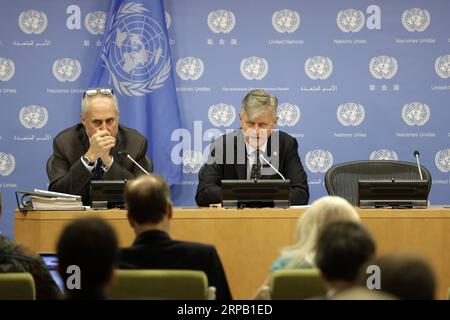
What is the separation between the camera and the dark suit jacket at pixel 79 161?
227 inches

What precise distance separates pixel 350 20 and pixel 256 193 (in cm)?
276

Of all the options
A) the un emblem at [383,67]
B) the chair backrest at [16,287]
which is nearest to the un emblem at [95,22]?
the un emblem at [383,67]

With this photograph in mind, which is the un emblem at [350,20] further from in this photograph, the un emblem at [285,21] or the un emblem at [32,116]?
the un emblem at [32,116]

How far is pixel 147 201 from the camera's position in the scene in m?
3.73

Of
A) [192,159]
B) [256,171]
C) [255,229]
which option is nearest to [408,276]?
[255,229]

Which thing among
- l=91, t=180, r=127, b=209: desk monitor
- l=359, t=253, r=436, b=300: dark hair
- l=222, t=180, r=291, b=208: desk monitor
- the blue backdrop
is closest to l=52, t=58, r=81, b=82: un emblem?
the blue backdrop

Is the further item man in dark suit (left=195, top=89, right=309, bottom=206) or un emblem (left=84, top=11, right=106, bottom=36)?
un emblem (left=84, top=11, right=106, bottom=36)

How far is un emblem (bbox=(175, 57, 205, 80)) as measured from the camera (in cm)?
740

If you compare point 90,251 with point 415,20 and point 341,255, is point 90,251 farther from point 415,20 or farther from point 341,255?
point 415,20

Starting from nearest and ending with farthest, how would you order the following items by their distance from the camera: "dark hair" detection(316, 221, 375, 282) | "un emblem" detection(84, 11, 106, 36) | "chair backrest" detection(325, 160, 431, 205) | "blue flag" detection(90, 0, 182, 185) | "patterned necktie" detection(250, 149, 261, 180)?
"dark hair" detection(316, 221, 375, 282) < "patterned necktie" detection(250, 149, 261, 180) < "chair backrest" detection(325, 160, 431, 205) < "blue flag" detection(90, 0, 182, 185) < "un emblem" detection(84, 11, 106, 36)

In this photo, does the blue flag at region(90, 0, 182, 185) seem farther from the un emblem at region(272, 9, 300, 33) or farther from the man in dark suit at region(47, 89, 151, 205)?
the un emblem at region(272, 9, 300, 33)

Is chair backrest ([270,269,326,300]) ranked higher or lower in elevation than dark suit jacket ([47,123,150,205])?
lower

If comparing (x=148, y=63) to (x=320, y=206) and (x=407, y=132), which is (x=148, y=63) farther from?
(x=320, y=206)

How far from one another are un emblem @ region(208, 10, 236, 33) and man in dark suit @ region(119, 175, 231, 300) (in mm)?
3820
